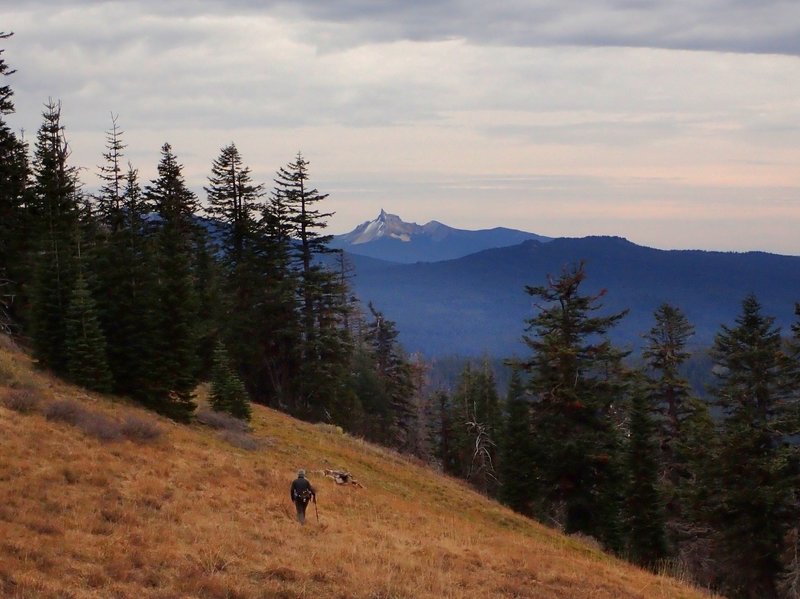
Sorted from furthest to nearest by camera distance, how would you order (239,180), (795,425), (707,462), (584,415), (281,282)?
(239,180) < (281,282) < (584,415) < (707,462) < (795,425)

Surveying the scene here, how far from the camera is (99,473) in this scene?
1569 cm

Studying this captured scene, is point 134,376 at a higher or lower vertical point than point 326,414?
higher

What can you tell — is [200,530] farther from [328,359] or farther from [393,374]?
[393,374]

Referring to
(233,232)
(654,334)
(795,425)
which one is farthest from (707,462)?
(233,232)

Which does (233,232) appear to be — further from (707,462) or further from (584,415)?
(707,462)

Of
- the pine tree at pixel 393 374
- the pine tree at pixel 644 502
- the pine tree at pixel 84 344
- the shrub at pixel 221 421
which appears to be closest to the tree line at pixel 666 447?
the pine tree at pixel 644 502

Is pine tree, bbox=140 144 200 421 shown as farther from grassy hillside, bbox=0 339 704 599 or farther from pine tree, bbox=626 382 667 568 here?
pine tree, bbox=626 382 667 568

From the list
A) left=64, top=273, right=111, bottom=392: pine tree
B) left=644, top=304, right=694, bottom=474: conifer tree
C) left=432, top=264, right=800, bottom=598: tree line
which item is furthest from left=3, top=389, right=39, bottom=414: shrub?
left=644, top=304, right=694, bottom=474: conifer tree

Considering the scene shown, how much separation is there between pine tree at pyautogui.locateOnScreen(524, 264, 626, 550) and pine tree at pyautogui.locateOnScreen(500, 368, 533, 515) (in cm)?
470

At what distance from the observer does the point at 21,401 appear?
739 inches

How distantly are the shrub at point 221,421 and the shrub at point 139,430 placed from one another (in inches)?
234

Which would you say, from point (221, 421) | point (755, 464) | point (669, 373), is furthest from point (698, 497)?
point (221, 421)

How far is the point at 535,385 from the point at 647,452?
19.7ft

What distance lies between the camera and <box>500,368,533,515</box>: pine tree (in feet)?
126
